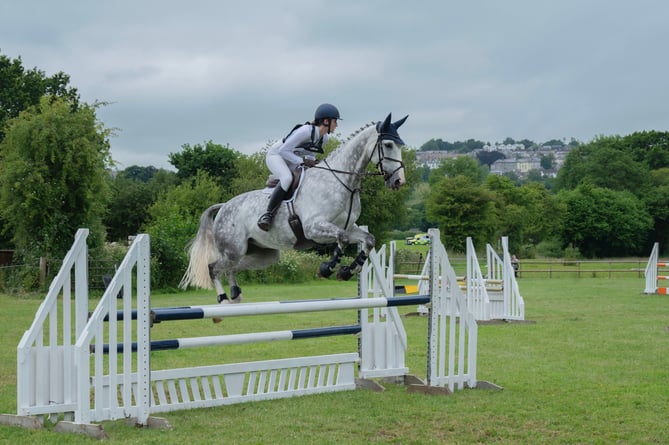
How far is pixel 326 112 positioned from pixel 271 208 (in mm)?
→ 897

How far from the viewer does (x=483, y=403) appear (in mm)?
6359

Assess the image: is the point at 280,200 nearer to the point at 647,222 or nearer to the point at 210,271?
the point at 210,271

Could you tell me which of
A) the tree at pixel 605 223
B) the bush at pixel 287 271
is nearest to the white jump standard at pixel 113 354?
the bush at pixel 287 271

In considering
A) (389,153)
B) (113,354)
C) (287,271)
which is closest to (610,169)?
(287,271)

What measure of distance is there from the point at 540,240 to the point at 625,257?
660 centimetres

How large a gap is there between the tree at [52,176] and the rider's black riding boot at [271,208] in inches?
588

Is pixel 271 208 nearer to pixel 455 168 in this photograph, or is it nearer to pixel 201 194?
pixel 201 194

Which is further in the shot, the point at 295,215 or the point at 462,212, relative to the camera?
the point at 462,212

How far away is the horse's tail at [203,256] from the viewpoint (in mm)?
6637

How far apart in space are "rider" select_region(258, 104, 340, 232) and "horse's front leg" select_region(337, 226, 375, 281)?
68cm

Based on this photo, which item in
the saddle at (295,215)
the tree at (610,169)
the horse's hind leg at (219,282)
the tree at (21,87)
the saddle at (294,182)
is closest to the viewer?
the saddle at (295,215)

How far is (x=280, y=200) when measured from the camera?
607cm

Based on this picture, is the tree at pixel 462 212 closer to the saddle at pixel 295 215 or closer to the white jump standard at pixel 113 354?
the white jump standard at pixel 113 354

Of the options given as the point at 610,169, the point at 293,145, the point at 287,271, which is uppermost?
the point at 610,169
